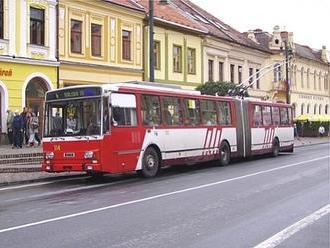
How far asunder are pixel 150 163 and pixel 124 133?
176 cm

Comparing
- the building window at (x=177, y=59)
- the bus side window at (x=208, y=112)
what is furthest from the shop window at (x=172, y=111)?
the building window at (x=177, y=59)

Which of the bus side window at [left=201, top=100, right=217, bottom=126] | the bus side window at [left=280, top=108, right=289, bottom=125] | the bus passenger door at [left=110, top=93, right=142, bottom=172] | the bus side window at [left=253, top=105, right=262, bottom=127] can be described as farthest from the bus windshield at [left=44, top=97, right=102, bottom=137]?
the bus side window at [left=280, top=108, right=289, bottom=125]

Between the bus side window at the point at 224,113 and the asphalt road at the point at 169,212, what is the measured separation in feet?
19.1

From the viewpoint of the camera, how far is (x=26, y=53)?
2819cm

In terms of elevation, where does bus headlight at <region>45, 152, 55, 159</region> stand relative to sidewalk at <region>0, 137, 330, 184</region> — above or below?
above

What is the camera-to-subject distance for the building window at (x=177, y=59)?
40.9 m

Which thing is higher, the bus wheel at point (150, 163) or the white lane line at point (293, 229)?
the bus wheel at point (150, 163)

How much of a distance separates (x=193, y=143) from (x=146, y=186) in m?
5.56

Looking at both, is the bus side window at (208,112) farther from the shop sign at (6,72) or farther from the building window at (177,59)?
the building window at (177,59)

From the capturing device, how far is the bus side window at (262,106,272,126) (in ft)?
89.8

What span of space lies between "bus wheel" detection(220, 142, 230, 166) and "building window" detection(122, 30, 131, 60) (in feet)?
44.5

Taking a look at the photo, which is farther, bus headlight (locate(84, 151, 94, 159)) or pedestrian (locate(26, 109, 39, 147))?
pedestrian (locate(26, 109, 39, 147))

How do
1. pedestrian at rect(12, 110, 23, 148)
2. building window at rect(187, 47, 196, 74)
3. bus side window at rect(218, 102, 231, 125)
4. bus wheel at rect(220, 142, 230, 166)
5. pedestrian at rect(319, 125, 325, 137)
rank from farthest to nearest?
1. pedestrian at rect(319, 125, 325, 137)
2. building window at rect(187, 47, 196, 74)
3. pedestrian at rect(12, 110, 23, 148)
4. bus side window at rect(218, 102, 231, 125)
5. bus wheel at rect(220, 142, 230, 166)

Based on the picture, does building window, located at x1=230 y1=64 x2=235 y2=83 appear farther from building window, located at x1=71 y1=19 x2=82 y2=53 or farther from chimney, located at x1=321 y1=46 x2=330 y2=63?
chimney, located at x1=321 y1=46 x2=330 y2=63
